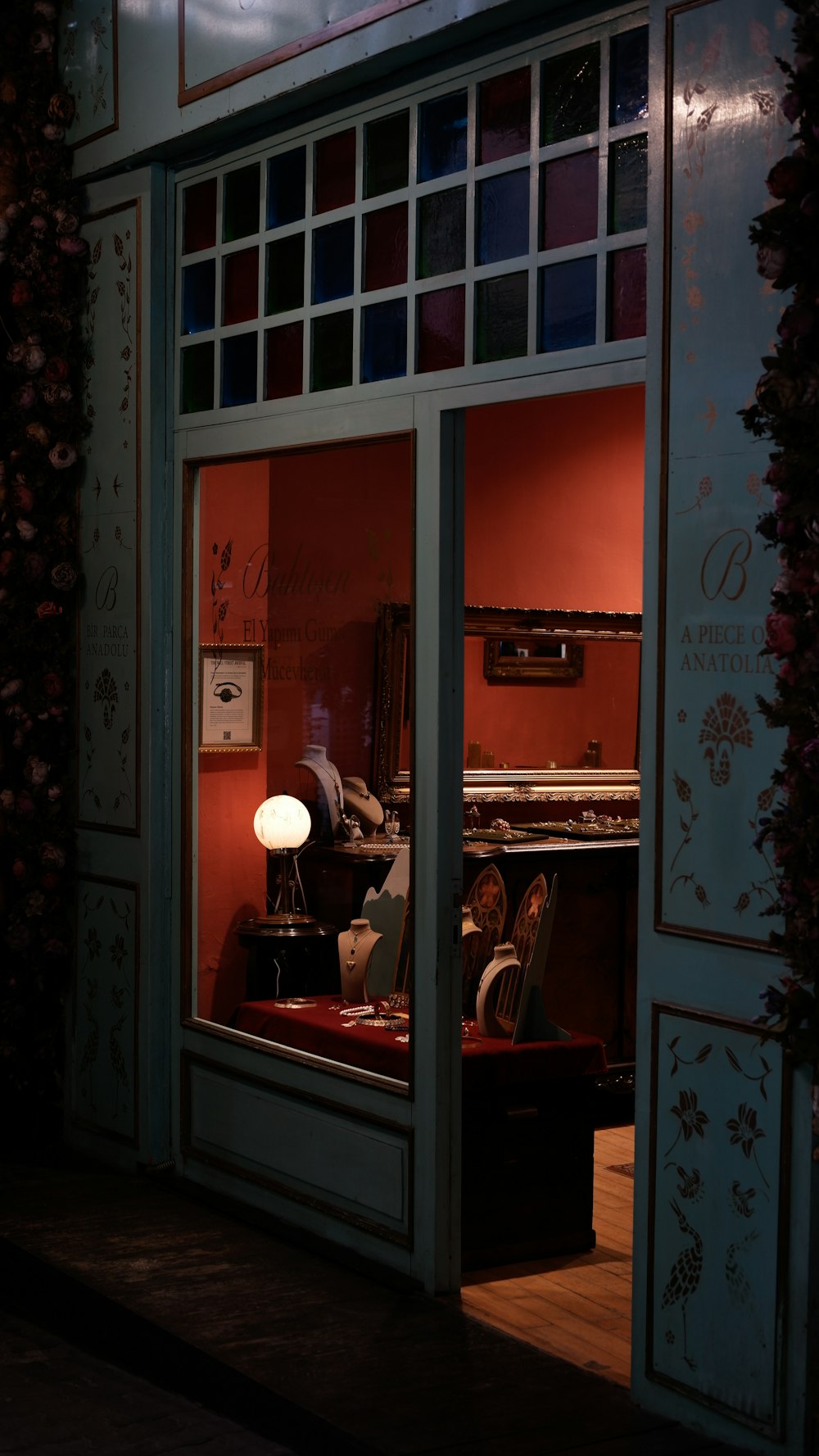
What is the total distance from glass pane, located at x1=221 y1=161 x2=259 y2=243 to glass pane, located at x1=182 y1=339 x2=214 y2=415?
35cm

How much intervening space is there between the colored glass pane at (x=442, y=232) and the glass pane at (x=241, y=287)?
760 mm

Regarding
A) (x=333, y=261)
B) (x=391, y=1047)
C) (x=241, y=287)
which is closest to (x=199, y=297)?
(x=241, y=287)

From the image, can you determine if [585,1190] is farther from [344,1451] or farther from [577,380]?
[577,380]

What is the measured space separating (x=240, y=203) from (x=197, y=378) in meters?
0.54

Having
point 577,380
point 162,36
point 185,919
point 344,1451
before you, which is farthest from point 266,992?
point 162,36

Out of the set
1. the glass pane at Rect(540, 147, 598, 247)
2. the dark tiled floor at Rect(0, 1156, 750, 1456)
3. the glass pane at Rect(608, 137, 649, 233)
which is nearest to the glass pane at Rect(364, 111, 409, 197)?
the glass pane at Rect(540, 147, 598, 247)

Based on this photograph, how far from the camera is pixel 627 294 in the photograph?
3812 millimetres

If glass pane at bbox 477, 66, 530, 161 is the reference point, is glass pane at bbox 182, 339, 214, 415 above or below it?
below

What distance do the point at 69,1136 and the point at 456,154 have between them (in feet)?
11.3

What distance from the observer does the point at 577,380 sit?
3.90 m

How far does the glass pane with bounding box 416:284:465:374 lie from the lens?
428cm

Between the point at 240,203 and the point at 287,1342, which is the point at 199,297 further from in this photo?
the point at 287,1342

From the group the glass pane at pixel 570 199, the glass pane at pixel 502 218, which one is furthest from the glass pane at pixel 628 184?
the glass pane at pixel 502 218

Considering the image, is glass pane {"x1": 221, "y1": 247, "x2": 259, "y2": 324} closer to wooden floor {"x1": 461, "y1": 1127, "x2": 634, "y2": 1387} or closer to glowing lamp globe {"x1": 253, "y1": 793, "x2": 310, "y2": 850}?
glowing lamp globe {"x1": 253, "y1": 793, "x2": 310, "y2": 850}
